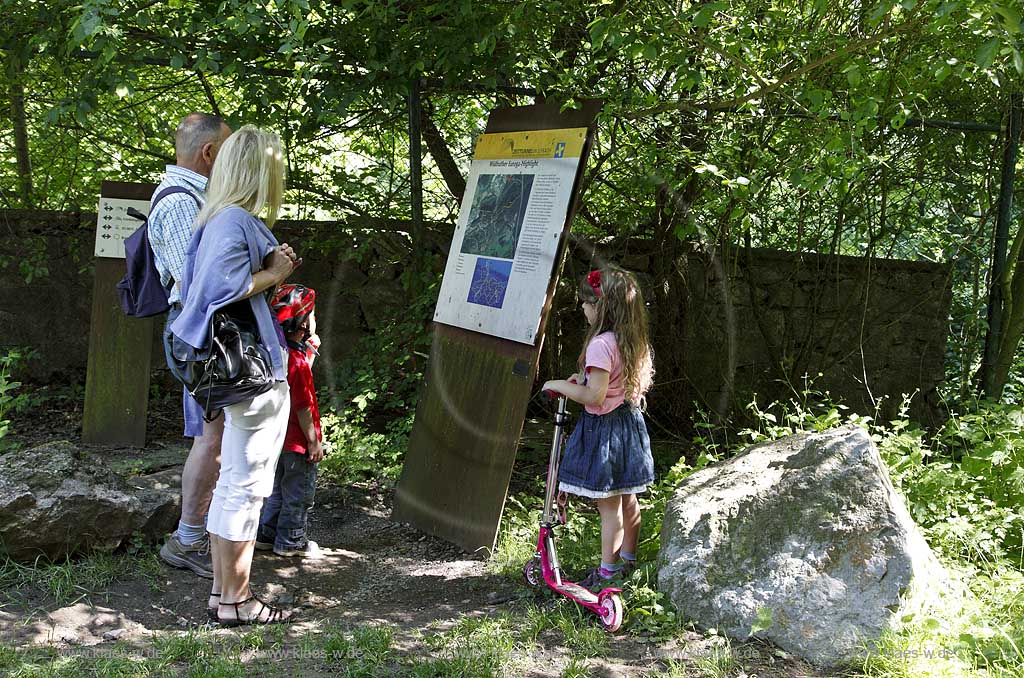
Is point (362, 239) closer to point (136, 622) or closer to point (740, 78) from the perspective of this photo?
point (740, 78)

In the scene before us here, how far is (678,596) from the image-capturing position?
3.44m

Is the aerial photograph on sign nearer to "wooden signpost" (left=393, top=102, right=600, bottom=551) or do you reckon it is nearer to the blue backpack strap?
"wooden signpost" (left=393, top=102, right=600, bottom=551)

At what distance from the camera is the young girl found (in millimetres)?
3654

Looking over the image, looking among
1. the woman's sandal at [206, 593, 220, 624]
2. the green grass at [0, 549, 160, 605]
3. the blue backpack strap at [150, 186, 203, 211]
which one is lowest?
the green grass at [0, 549, 160, 605]

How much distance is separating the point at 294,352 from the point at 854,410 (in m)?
4.76

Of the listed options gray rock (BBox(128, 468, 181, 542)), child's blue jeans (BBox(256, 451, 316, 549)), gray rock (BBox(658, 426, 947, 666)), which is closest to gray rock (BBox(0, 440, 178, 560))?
gray rock (BBox(128, 468, 181, 542))

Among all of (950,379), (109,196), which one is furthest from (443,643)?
(950,379)

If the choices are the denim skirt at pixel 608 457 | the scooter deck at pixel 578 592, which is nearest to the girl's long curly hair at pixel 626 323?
the denim skirt at pixel 608 457

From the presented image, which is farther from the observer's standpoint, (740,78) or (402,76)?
(402,76)

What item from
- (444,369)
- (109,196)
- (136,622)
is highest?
(109,196)

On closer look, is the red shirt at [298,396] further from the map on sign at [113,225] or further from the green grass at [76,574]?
the map on sign at [113,225]

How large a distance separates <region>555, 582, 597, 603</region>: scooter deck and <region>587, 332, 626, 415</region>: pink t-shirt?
27.4 inches

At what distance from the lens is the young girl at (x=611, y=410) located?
365cm

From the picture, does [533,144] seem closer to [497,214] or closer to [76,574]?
[497,214]
